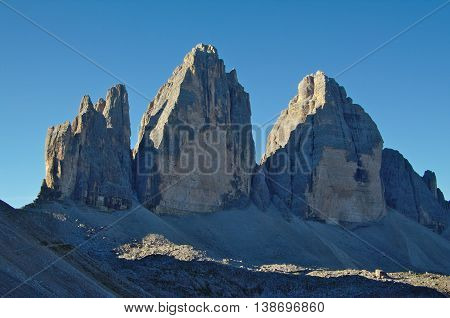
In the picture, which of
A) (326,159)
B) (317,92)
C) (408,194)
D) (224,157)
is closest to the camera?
(224,157)

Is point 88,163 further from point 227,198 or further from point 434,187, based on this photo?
point 434,187

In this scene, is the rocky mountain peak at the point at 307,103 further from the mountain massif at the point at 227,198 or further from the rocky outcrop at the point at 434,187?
the rocky outcrop at the point at 434,187

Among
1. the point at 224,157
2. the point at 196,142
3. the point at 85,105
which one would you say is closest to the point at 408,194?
the point at 224,157

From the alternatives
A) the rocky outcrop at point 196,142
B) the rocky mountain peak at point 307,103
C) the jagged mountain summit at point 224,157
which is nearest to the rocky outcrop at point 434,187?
the jagged mountain summit at point 224,157

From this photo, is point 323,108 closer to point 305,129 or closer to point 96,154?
point 305,129

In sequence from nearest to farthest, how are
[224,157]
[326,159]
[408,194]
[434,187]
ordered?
[224,157] < [326,159] < [408,194] < [434,187]
